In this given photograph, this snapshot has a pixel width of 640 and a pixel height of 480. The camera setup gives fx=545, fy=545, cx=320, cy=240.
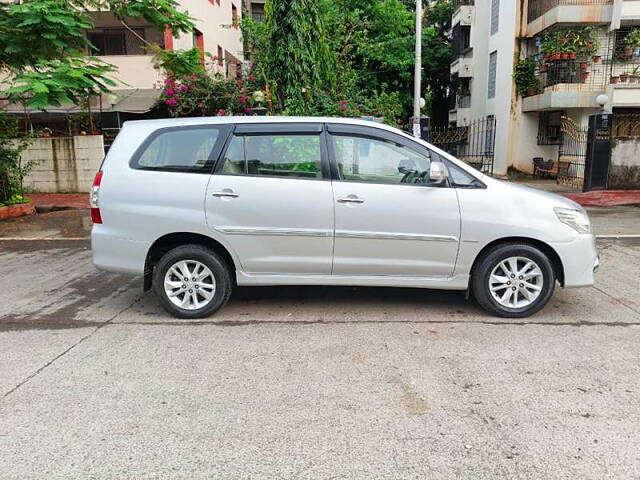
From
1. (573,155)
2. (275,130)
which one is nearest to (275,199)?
(275,130)

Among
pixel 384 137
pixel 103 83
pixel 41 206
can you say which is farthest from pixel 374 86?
pixel 384 137

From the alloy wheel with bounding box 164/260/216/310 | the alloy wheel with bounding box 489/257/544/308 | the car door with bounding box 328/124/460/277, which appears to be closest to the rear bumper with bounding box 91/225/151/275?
the alloy wheel with bounding box 164/260/216/310

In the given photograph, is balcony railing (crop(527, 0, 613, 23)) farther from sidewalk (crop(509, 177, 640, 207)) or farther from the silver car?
the silver car

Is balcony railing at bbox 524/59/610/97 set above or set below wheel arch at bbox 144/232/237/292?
above

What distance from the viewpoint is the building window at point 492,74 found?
2481 cm

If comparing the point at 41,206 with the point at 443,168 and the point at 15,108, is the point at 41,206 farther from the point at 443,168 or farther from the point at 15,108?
the point at 443,168

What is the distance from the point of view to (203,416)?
343 cm

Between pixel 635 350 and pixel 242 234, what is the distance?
350 centimetres

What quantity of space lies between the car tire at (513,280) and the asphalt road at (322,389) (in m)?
0.14

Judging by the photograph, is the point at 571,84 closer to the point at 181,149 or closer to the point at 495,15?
the point at 495,15

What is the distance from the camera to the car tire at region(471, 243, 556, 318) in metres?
5.10

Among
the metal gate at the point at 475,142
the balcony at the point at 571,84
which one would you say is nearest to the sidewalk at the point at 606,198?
the balcony at the point at 571,84

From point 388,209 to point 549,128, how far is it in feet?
64.5

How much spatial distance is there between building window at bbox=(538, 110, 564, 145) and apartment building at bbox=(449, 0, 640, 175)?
0.04m
